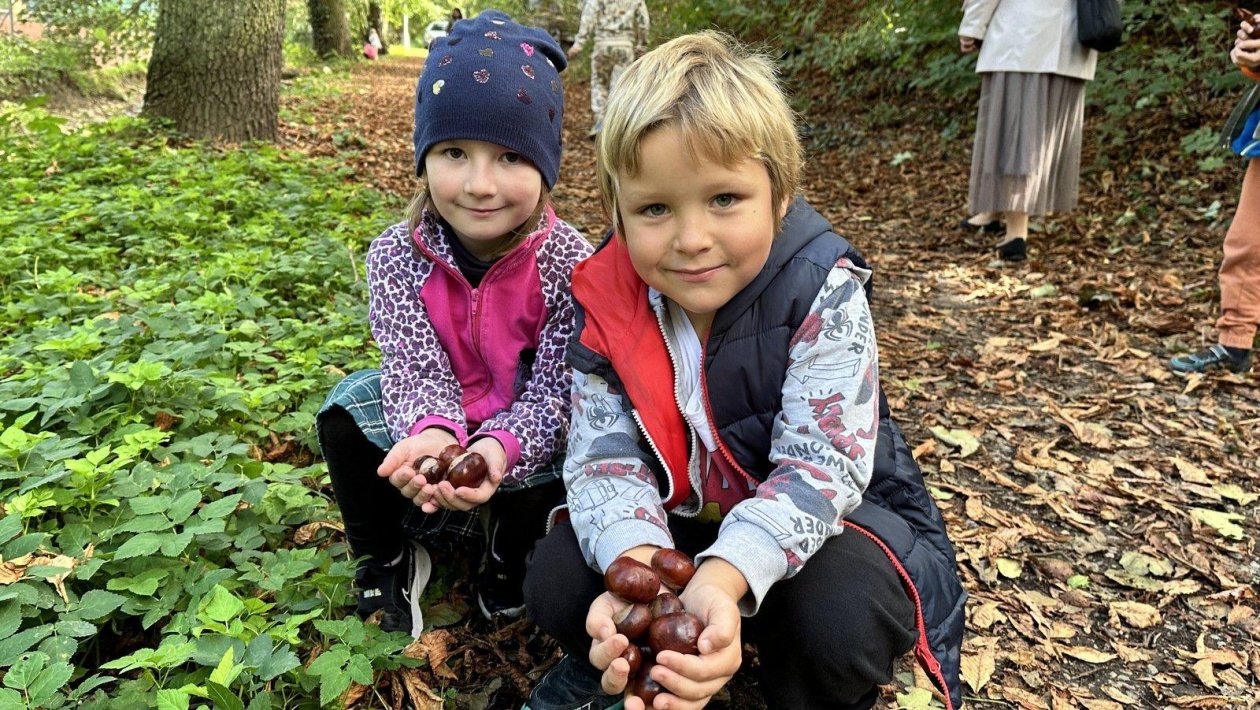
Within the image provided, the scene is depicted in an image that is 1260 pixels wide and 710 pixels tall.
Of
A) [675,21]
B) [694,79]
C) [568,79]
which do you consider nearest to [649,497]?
[694,79]

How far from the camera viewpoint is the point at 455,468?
185 cm

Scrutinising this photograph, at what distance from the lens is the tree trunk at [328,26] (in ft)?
58.0

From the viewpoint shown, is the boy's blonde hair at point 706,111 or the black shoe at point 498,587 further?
the black shoe at point 498,587

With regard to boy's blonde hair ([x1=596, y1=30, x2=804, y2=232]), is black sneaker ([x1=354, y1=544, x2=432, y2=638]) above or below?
below

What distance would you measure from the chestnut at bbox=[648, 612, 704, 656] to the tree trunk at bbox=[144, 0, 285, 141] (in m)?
6.98

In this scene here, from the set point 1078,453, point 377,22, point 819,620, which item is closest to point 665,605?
point 819,620

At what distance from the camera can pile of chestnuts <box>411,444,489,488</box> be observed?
6.08 feet

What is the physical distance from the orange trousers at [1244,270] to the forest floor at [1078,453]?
0.78 ft

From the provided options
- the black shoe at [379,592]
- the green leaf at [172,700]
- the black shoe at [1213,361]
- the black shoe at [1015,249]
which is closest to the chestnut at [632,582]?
the green leaf at [172,700]

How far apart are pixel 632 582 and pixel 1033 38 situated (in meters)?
5.36

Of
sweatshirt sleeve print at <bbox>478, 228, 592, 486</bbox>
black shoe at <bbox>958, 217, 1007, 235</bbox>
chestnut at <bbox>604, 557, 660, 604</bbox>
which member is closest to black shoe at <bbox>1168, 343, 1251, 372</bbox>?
black shoe at <bbox>958, 217, 1007, 235</bbox>

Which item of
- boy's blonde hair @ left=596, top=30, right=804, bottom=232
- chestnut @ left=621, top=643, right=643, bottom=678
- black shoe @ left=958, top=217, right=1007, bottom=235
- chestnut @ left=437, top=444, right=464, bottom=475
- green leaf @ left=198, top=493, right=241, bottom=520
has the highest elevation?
boy's blonde hair @ left=596, top=30, right=804, bottom=232

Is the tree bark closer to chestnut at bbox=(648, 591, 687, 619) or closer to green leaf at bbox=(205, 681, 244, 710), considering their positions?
green leaf at bbox=(205, 681, 244, 710)

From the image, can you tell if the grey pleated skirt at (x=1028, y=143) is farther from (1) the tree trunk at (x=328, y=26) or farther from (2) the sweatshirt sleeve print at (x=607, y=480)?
(1) the tree trunk at (x=328, y=26)
